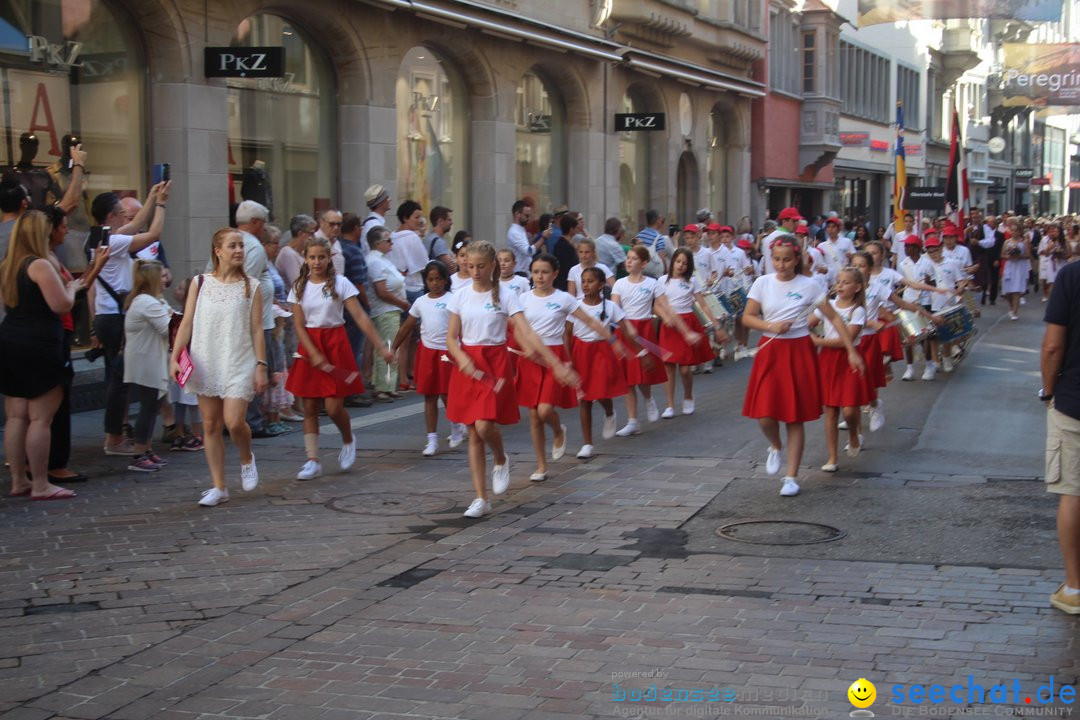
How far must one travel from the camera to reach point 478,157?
2281 centimetres

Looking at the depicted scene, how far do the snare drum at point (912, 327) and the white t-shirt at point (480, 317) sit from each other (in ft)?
24.8

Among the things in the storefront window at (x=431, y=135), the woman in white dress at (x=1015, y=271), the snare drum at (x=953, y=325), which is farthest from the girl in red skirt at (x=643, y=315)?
the woman in white dress at (x=1015, y=271)

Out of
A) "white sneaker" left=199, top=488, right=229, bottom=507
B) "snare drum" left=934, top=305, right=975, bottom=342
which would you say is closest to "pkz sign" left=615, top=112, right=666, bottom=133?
"snare drum" left=934, top=305, right=975, bottom=342

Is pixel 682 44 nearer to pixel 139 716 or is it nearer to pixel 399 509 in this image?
pixel 399 509

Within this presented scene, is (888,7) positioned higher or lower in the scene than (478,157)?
higher

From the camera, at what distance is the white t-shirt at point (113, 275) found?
36.0 ft

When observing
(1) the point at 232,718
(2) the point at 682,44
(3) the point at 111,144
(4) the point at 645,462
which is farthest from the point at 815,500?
(2) the point at 682,44

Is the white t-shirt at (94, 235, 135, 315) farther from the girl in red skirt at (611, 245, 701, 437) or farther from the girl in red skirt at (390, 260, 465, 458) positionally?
the girl in red skirt at (611, 245, 701, 437)

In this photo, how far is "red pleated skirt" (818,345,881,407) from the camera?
10219 millimetres

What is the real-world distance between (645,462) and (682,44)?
860 inches

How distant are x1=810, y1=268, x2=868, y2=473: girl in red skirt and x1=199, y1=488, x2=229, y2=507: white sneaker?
4.12 metres

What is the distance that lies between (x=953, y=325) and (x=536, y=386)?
311 inches

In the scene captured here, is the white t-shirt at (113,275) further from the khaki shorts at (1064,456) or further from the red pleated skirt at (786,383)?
the khaki shorts at (1064,456)

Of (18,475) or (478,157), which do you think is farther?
(478,157)
